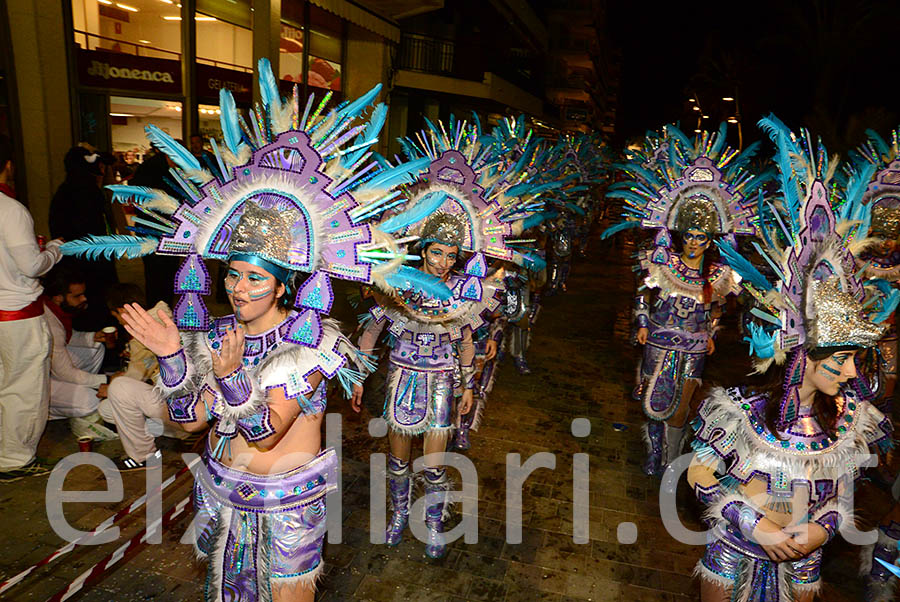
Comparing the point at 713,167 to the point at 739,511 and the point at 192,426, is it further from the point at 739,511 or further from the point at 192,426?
the point at 192,426

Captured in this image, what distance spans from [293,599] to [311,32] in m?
14.9

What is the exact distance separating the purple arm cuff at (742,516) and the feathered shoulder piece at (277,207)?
196cm

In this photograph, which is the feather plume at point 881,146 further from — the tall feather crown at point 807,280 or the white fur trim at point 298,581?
the white fur trim at point 298,581

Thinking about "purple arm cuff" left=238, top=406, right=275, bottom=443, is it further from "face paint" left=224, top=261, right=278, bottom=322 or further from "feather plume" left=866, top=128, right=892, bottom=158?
"feather plume" left=866, top=128, right=892, bottom=158

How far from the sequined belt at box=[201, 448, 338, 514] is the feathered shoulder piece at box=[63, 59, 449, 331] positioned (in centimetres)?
69

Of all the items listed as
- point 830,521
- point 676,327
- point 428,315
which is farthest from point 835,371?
point 676,327

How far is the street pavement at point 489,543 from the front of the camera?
4.00m

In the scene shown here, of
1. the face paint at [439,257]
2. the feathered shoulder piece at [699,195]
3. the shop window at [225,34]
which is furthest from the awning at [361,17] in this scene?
the face paint at [439,257]

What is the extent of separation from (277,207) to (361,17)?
13202 mm

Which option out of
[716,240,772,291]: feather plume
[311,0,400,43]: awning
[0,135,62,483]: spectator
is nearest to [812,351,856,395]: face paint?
[716,240,772,291]: feather plume

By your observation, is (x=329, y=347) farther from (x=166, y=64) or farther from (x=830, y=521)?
(x=166, y=64)

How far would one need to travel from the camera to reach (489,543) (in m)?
4.64

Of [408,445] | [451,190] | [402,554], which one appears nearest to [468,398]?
[408,445]

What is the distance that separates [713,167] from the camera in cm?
587
